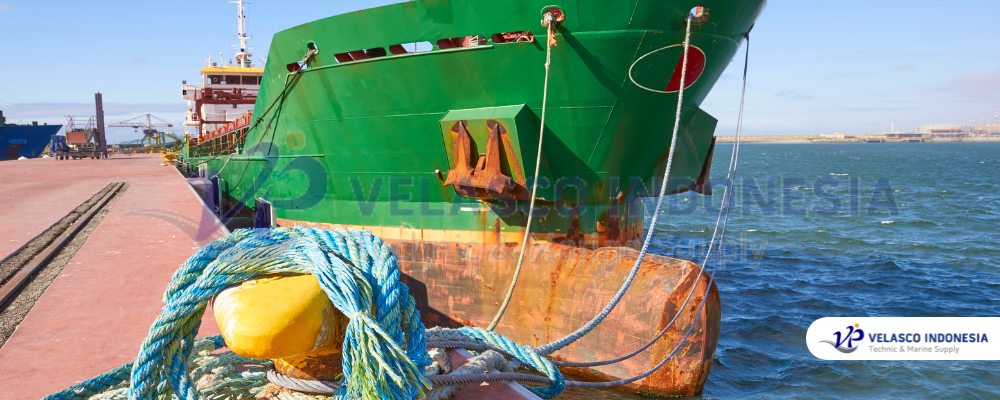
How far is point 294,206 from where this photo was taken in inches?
461

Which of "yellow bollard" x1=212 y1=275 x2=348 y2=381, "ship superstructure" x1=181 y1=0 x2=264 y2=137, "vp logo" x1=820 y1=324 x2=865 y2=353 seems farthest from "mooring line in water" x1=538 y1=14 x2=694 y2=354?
"ship superstructure" x1=181 y1=0 x2=264 y2=137

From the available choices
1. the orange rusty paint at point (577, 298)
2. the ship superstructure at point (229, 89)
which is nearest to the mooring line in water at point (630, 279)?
the orange rusty paint at point (577, 298)

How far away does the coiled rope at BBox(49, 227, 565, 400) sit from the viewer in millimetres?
2393

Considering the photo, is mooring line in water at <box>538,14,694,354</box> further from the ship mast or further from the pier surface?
the ship mast

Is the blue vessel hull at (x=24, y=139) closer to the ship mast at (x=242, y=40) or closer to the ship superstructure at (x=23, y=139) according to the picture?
the ship superstructure at (x=23, y=139)

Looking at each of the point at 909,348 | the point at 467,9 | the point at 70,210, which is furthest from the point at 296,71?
the point at 909,348

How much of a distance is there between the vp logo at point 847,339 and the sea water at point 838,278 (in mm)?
228

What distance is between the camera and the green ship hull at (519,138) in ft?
24.2

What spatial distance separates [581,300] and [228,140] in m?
13.1

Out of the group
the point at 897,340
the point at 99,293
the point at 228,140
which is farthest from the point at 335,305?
the point at 228,140

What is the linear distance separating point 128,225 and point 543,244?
17.9 feet

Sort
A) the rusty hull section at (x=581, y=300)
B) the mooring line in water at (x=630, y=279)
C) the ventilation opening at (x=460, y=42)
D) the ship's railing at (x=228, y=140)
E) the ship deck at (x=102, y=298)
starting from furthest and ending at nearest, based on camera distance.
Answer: the ship's railing at (x=228, y=140) < the ventilation opening at (x=460, y=42) < the rusty hull section at (x=581, y=300) < the mooring line in water at (x=630, y=279) < the ship deck at (x=102, y=298)

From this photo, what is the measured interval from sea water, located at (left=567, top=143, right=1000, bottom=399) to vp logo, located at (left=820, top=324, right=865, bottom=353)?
23 cm

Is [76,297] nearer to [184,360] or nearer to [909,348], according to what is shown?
[184,360]
